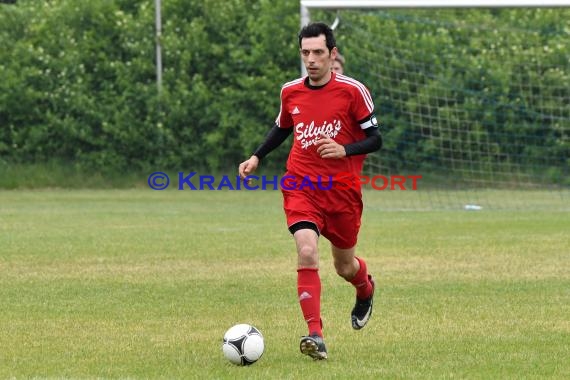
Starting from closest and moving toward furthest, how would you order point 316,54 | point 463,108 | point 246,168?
point 316,54
point 246,168
point 463,108

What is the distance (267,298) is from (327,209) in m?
2.65

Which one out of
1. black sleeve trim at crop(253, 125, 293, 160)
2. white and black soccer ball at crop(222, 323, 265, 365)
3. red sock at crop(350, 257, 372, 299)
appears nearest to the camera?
white and black soccer ball at crop(222, 323, 265, 365)

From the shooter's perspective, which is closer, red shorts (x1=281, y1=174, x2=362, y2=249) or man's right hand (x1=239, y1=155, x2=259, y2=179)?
red shorts (x1=281, y1=174, x2=362, y2=249)

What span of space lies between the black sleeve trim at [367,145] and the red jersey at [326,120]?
50 mm

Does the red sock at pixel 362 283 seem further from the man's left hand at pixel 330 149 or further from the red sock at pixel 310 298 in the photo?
the man's left hand at pixel 330 149

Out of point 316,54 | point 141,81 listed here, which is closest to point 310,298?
point 316,54

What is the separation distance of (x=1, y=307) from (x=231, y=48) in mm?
19050

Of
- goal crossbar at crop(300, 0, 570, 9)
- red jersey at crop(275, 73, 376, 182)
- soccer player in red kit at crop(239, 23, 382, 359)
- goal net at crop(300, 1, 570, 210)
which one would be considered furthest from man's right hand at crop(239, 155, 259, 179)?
goal net at crop(300, 1, 570, 210)

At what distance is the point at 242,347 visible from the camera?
704cm

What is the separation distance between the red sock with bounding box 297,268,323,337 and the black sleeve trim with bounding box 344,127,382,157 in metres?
0.75

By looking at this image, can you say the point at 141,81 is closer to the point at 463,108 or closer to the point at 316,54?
the point at 463,108

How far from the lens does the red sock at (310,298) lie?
7.25 m

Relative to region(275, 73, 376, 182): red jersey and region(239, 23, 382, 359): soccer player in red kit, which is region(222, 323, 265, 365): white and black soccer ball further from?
region(275, 73, 376, 182): red jersey

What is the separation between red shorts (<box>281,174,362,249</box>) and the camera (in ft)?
25.1
